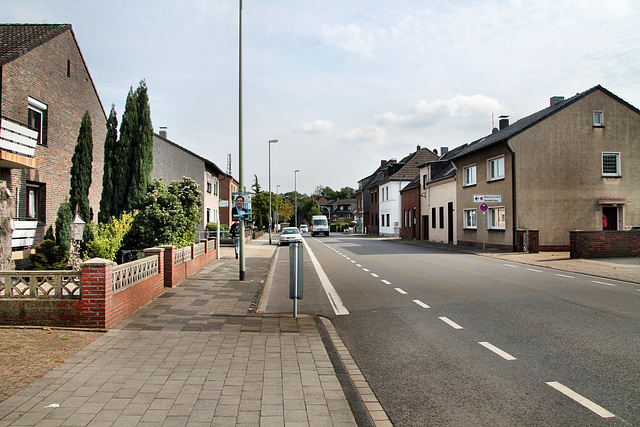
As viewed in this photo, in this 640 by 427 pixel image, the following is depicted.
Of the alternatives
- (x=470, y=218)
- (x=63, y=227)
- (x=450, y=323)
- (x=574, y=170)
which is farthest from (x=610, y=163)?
(x=63, y=227)

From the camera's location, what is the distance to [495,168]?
27203 millimetres

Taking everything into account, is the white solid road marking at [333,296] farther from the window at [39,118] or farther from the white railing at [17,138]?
the window at [39,118]

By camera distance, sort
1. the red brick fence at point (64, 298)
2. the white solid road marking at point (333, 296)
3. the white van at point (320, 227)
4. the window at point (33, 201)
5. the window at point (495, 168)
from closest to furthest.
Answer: the red brick fence at point (64, 298) < the white solid road marking at point (333, 296) < the window at point (33, 201) < the window at point (495, 168) < the white van at point (320, 227)

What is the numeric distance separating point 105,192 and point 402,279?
1116 cm

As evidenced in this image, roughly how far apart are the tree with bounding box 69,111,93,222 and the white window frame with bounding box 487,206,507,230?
2050 cm

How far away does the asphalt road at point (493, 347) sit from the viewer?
415 centimetres

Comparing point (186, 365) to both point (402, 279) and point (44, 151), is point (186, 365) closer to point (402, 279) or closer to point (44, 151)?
point (402, 279)

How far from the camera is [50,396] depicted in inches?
171

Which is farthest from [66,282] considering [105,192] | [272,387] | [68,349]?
[105,192]

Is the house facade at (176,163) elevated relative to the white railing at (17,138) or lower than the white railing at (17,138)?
elevated

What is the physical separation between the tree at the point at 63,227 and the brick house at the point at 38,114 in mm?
1184

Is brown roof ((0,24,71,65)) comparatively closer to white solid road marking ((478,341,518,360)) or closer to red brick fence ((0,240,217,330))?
red brick fence ((0,240,217,330))

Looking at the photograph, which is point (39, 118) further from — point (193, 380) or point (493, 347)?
point (493, 347)

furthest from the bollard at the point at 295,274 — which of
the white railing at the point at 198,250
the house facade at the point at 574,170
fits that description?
the house facade at the point at 574,170
